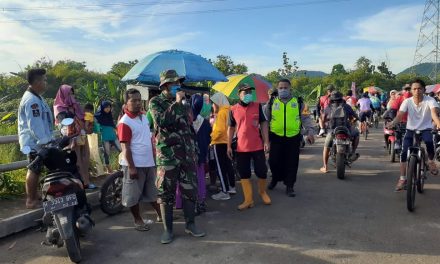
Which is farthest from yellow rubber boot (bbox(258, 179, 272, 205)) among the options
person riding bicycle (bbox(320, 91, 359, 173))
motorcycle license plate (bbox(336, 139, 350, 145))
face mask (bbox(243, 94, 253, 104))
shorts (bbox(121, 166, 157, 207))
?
person riding bicycle (bbox(320, 91, 359, 173))

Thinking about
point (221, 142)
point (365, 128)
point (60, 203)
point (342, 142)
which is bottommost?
point (365, 128)

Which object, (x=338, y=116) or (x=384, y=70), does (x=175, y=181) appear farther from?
(x=384, y=70)

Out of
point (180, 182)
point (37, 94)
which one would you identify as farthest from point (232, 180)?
point (37, 94)

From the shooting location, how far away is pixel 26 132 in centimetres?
504

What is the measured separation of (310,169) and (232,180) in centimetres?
277

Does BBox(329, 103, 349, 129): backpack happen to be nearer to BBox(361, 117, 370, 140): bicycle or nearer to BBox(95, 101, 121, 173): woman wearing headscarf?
BBox(95, 101, 121, 173): woman wearing headscarf

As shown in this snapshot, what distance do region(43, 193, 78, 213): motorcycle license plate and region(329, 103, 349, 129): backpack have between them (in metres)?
5.70

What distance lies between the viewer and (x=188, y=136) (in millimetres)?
4711

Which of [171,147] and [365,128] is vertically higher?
[171,147]

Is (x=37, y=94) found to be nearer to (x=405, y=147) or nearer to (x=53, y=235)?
(x=53, y=235)

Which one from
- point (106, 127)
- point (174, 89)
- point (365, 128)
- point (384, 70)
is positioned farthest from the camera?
point (384, 70)

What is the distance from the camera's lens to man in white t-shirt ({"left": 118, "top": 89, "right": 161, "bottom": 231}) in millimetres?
4785

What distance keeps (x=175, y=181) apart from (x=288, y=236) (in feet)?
4.93

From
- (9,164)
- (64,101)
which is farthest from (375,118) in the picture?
(9,164)
